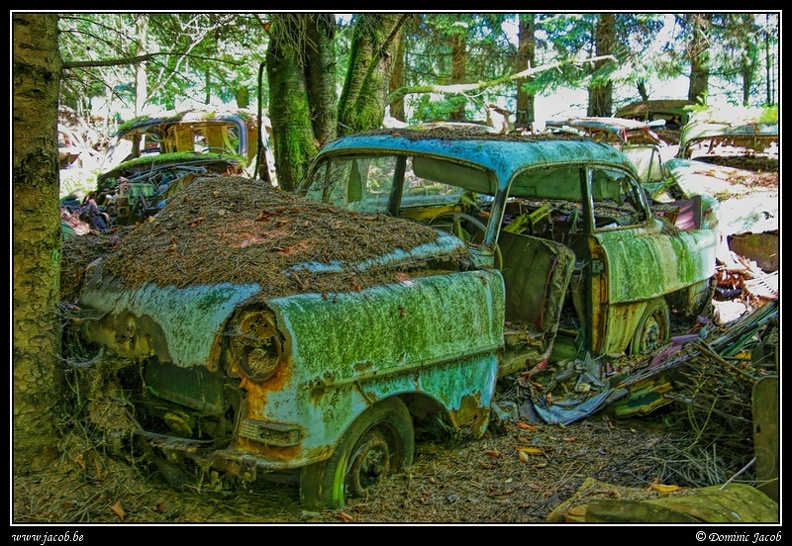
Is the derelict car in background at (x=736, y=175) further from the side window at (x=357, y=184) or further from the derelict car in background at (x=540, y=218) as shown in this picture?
the side window at (x=357, y=184)

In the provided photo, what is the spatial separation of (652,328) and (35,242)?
15.2 ft

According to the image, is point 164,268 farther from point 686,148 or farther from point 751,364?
point 686,148

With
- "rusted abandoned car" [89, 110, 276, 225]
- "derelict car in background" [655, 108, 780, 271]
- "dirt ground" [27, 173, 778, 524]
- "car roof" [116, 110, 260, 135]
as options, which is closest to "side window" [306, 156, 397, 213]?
"dirt ground" [27, 173, 778, 524]

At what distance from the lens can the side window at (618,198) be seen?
6234 millimetres

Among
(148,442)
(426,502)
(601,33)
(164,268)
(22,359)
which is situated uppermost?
(601,33)

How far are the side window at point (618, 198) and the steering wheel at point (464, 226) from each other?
4.71ft

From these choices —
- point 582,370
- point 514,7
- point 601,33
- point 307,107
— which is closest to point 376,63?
point 307,107

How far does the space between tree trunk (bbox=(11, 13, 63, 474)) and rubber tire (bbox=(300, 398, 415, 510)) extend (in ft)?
4.75

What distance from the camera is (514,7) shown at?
4.78 meters

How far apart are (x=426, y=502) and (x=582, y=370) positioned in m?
2.09

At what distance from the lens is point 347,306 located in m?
3.59

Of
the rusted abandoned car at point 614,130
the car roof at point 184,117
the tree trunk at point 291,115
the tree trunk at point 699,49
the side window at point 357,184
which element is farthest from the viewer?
the rusted abandoned car at point 614,130

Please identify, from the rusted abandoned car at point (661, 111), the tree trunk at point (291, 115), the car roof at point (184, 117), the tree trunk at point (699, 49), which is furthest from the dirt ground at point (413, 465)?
the rusted abandoned car at point (661, 111)

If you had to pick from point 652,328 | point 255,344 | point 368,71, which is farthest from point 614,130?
point 255,344
